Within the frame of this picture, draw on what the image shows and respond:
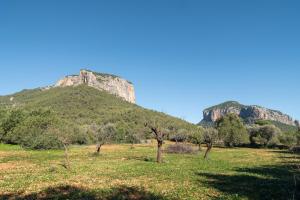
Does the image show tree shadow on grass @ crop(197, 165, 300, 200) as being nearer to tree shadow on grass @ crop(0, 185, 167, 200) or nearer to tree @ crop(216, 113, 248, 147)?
tree shadow on grass @ crop(0, 185, 167, 200)

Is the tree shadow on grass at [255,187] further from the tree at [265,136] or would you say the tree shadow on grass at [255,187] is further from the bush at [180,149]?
the tree at [265,136]

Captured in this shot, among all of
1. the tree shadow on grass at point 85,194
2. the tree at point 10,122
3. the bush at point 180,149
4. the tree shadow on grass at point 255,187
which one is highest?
the tree at point 10,122

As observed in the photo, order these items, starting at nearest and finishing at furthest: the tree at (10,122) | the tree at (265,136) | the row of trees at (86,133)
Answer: the row of trees at (86,133) → the tree at (10,122) → the tree at (265,136)

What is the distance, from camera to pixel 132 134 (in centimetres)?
14325

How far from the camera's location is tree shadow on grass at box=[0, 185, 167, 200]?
2368cm

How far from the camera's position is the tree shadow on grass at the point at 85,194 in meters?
23.7

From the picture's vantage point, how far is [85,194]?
25.0 m

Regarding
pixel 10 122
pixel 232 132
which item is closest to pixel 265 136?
pixel 232 132

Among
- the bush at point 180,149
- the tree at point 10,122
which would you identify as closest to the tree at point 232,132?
the bush at point 180,149

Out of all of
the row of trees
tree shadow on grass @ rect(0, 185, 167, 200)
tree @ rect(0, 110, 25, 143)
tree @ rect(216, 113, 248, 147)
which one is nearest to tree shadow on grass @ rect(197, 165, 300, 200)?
tree shadow on grass @ rect(0, 185, 167, 200)

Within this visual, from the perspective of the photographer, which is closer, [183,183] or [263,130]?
[183,183]

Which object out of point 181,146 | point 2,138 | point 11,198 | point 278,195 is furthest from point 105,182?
point 2,138

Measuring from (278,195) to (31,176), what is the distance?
2238 centimetres

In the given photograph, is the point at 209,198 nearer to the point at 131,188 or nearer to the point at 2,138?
the point at 131,188
